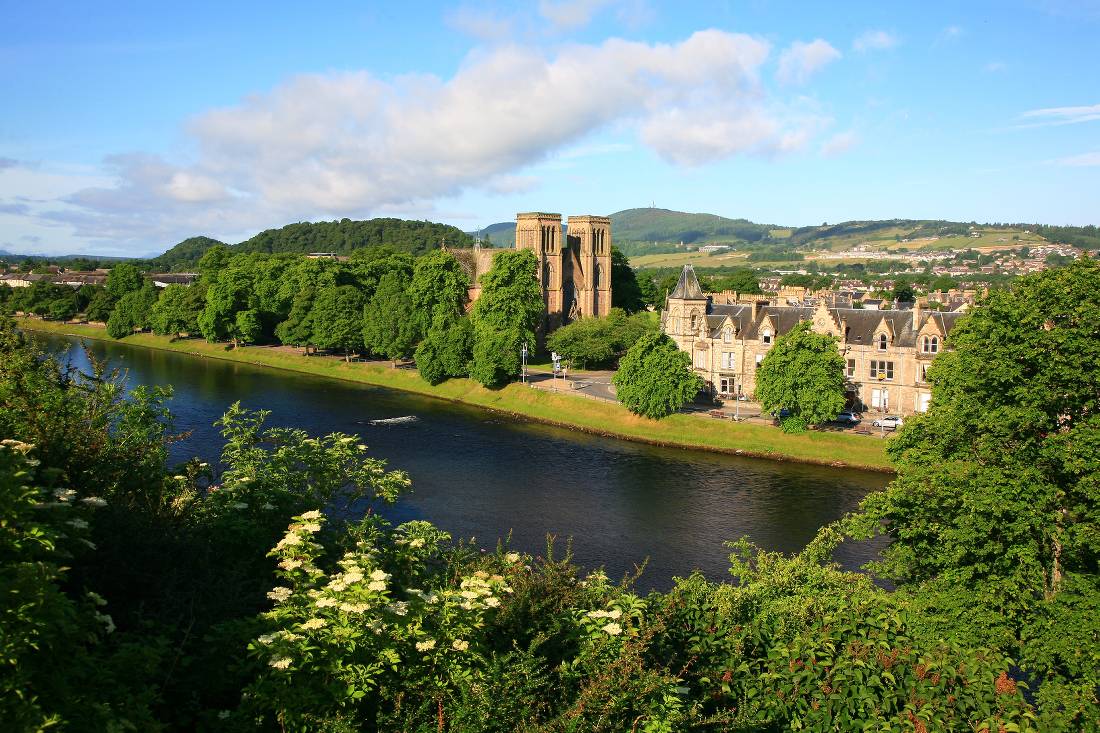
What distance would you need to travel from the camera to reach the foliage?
84562mm

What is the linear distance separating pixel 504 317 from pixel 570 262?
32189 mm

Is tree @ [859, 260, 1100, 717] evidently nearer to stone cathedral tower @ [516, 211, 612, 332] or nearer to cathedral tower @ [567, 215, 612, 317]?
stone cathedral tower @ [516, 211, 612, 332]

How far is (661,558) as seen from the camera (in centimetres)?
3606

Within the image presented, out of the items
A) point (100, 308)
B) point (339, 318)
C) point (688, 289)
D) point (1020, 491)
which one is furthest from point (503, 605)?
point (100, 308)

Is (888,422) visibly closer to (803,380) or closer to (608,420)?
(803,380)

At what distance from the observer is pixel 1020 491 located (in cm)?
2123

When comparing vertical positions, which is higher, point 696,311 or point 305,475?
point 696,311

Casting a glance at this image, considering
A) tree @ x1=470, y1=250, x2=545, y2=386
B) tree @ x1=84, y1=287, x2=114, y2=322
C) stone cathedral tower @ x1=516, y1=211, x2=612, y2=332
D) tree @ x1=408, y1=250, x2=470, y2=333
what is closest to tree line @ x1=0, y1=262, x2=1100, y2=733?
tree @ x1=470, y1=250, x2=545, y2=386

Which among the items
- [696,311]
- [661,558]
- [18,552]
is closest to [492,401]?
[696,311]

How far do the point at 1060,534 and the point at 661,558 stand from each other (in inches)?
706

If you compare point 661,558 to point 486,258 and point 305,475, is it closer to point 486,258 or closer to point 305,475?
point 305,475

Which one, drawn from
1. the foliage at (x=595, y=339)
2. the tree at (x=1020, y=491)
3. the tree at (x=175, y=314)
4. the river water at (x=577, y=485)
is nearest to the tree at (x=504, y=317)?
the foliage at (x=595, y=339)

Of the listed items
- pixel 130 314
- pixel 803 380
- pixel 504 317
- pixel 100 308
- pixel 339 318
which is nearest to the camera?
pixel 803 380

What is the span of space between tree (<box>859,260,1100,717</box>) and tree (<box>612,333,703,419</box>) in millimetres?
35331
